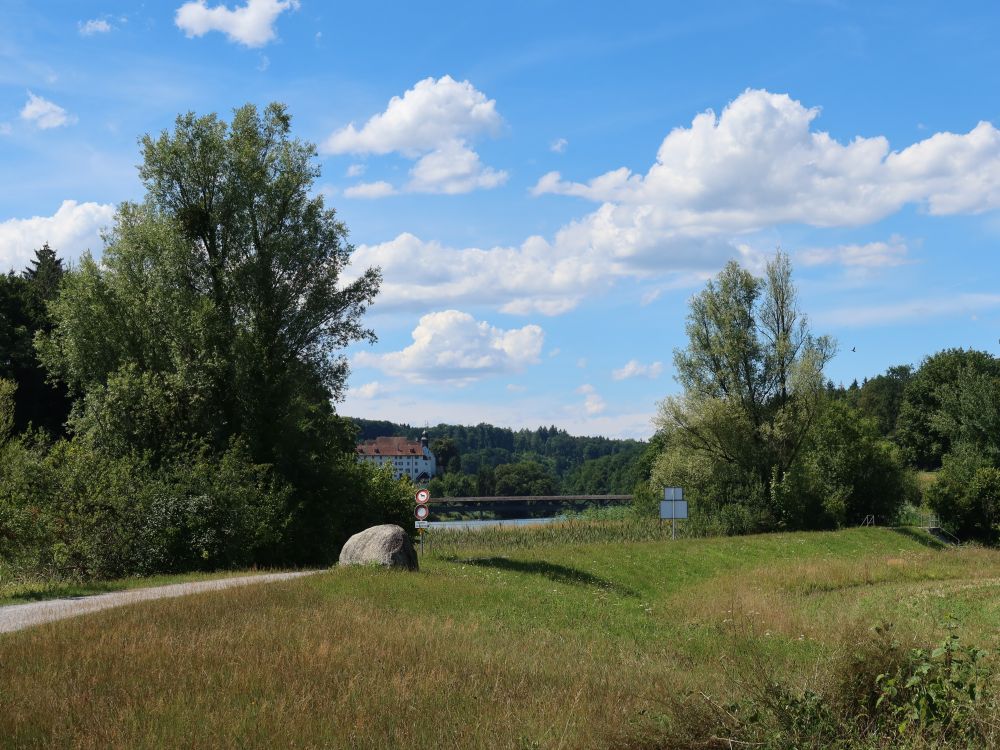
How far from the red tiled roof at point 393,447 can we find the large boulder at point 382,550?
155 m

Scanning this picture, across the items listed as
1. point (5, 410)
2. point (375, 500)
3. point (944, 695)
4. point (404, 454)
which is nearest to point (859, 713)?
point (944, 695)

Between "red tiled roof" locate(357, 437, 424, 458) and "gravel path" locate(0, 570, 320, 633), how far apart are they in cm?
15808

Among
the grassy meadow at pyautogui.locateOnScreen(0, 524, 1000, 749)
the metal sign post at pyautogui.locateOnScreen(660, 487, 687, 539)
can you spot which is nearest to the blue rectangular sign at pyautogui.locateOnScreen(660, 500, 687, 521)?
the metal sign post at pyautogui.locateOnScreen(660, 487, 687, 539)

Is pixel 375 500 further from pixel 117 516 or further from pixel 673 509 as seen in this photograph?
pixel 673 509

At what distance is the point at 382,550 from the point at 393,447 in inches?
6554

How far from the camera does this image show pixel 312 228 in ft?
112

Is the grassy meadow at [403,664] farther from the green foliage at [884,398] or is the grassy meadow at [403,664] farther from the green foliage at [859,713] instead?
the green foliage at [884,398]

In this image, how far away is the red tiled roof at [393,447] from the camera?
18150 centimetres

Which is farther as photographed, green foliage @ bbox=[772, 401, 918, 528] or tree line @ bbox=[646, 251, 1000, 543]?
green foliage @ bbox=[772, 401, 918, 528]

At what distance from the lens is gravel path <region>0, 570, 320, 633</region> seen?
14367 mm

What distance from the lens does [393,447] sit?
614ft

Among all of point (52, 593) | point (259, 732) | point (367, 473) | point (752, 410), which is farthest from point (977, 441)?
point (259, 732)

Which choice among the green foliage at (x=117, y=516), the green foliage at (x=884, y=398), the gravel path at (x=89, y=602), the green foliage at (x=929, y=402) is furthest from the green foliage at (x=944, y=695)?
the green foliage at (x=884, y=398)

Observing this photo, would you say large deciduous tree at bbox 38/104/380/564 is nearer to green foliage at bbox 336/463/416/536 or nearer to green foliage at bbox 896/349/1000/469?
green foliage at bbox 336/463/416/536
